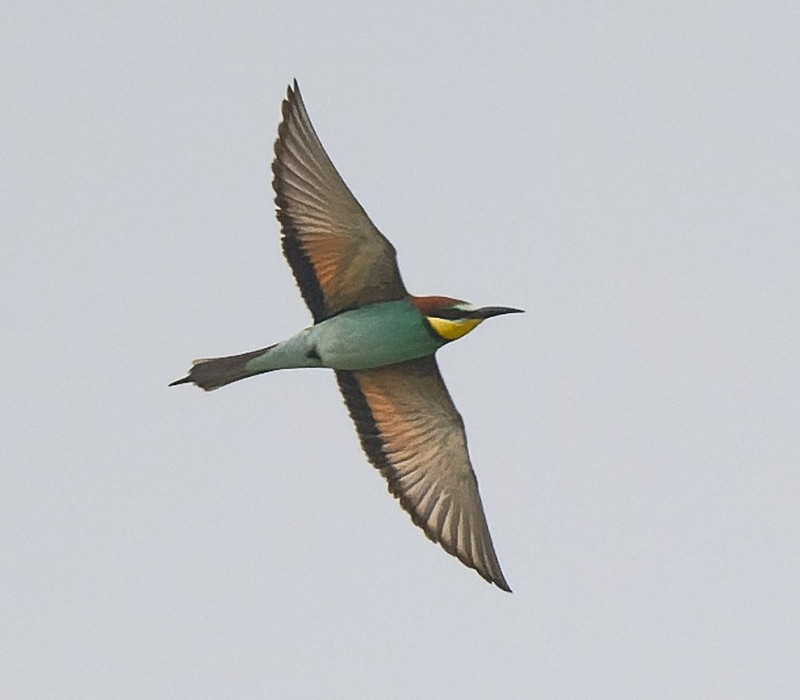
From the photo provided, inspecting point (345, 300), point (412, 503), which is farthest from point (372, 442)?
point (345, 300)

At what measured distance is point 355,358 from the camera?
10422mm

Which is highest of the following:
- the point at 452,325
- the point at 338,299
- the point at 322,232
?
the point at 322,232

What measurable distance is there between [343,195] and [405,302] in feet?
2.19

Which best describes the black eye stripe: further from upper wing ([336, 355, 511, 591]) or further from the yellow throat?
upper wing ([336, 355, 511, 591])

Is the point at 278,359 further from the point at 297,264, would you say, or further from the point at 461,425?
the point at 461,425

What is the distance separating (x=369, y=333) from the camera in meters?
10.3

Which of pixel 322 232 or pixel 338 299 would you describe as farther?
pixel 338 299

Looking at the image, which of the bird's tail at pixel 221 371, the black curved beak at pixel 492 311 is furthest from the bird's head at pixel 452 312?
the bird's tail at pixel 221 371

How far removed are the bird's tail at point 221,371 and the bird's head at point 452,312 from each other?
84 centimetres

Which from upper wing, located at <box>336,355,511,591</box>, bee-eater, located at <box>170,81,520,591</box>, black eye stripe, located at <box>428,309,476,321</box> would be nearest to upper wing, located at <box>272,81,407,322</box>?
bee-eater, located at <box>170,81,520,591</box>

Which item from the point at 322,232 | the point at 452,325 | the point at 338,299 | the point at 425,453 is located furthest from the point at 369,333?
the point at 425,453

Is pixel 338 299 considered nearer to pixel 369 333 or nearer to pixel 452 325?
pixel 369 333

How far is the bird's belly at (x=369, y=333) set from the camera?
10297mm

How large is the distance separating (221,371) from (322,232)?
94 centimetres
